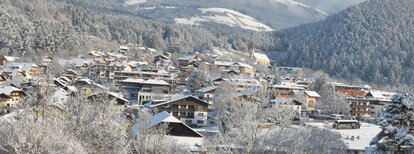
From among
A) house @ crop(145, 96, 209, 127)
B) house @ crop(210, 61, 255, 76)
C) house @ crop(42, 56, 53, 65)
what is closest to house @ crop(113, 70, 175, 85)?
house @ crop(42, 56, 53, 65)

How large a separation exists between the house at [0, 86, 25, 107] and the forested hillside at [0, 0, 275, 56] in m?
47.0

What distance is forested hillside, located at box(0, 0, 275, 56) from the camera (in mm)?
93938

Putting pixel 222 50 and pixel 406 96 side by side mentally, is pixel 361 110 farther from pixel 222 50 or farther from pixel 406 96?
pixel 222 50

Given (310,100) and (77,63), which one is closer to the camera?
(310,100)

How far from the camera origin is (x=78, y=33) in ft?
358

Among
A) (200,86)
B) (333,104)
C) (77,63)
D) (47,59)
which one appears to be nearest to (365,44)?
(333,104)

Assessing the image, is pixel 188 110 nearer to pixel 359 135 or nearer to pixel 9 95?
pixel 359 135

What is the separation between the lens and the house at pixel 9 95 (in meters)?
44.2

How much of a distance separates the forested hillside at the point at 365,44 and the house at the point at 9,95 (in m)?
90.1

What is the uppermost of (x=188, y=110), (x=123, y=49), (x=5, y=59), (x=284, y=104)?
(x=123, y=49)

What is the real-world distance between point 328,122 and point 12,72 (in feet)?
132

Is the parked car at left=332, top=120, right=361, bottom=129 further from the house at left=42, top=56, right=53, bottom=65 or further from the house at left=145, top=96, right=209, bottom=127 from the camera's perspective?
the house at left=42, top=56, right=53, bottom=65

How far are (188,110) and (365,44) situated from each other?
4076 inches

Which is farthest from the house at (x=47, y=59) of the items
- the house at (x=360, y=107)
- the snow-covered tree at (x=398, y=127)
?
the snow-covered tree at (x=398, y=127)
